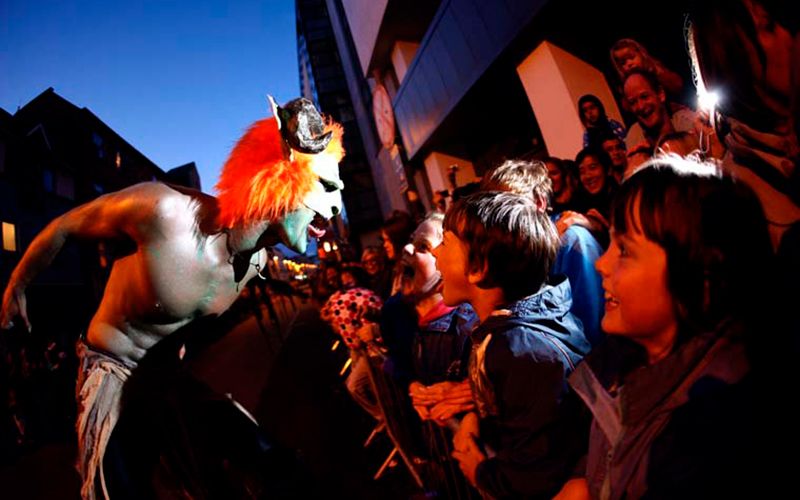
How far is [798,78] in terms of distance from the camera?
85 cm

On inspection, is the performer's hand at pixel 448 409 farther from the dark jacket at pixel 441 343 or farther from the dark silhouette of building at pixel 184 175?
the dark silhouette of building at pixel 184 175

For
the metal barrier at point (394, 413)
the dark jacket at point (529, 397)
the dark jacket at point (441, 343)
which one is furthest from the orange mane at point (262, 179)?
the metal barrier at point (394, 413)

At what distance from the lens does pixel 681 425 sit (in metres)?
0.74

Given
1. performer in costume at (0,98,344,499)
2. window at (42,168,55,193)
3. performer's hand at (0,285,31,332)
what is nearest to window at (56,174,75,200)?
window at (42,168,55,193)

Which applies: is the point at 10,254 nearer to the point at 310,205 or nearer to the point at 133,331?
the point at 133,331

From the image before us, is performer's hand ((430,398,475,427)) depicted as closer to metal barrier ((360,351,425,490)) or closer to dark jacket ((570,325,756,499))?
dark jacket ((570,325,756,499))

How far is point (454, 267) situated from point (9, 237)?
17934 millimetres

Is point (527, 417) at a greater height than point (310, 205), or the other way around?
point (310, 205)

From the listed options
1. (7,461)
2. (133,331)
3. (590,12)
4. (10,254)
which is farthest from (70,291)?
(590,12)

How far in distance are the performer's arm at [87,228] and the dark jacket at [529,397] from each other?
1.71m

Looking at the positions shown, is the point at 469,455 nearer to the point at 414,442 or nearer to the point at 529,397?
the point at 529,397

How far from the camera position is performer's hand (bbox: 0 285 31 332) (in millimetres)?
1782

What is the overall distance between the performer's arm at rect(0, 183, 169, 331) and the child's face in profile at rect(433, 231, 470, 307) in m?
1.43

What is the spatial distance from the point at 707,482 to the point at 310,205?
1718mm
